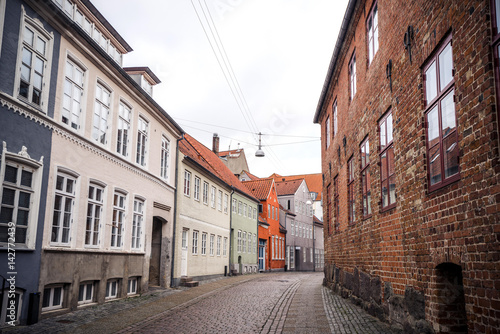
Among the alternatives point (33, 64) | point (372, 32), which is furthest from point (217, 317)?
point (372, 32)

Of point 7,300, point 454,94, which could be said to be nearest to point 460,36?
point 454,94

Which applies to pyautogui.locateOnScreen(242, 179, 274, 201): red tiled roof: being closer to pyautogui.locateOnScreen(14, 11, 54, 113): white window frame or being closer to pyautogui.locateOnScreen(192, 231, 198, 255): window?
pyautogui.locateOnScreen(192, 231, 198, 255): window

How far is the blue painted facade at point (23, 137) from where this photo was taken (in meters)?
8.60

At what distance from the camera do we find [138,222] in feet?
51.6

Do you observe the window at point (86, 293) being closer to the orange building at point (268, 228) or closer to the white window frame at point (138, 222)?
the white window frame at point (138, 222)

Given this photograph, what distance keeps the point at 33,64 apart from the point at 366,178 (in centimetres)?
822

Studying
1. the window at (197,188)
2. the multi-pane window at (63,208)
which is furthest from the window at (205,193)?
the multi-pane window at (63,208)

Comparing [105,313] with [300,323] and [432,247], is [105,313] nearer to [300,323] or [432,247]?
[300,323]

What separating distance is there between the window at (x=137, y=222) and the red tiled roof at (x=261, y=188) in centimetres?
2600

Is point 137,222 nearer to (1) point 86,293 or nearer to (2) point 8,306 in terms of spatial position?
(1) point 86,293

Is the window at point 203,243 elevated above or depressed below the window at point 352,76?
below

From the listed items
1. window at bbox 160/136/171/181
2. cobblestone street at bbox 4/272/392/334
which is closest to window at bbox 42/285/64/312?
cobblestone street at bbox 4/272/392/334

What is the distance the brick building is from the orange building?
2708cm

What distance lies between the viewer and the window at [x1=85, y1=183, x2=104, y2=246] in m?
12.2
